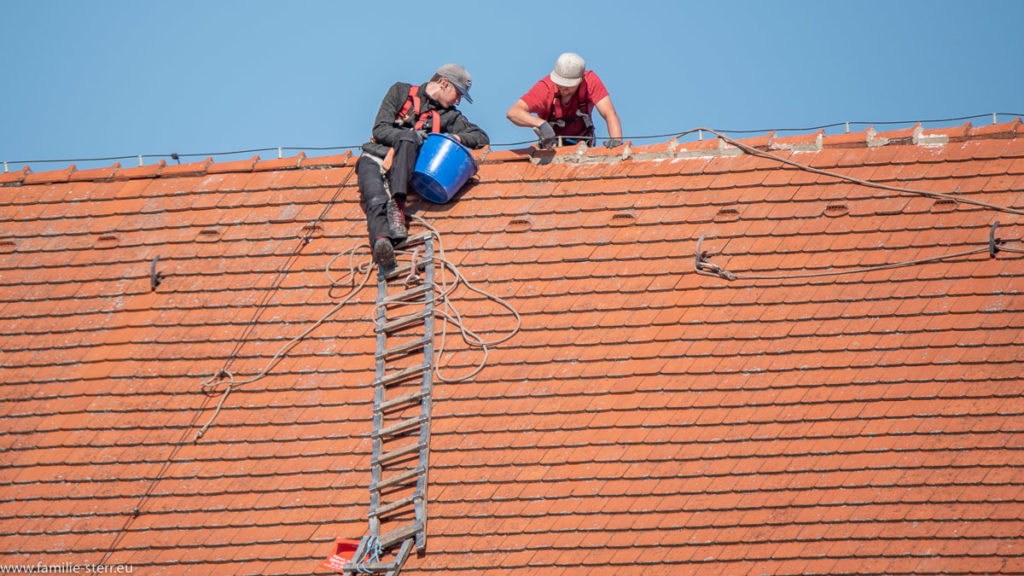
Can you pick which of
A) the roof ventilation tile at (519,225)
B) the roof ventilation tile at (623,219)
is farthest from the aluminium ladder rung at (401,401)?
the roof ventilation tile at (623,219)

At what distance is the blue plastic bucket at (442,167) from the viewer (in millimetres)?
11586

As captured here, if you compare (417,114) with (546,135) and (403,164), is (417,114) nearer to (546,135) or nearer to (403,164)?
(403,164)

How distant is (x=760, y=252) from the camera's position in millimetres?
11031

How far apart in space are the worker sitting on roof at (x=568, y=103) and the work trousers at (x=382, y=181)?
1.17 m

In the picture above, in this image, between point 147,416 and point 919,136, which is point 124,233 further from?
point 919,136

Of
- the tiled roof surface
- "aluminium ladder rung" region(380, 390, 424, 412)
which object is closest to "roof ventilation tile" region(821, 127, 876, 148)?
the tiled roof surface

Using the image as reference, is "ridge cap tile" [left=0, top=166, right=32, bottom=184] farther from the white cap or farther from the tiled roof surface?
the white cap

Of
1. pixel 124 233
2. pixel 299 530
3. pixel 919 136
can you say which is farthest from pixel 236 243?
pixel 919 136

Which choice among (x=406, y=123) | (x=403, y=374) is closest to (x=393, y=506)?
(x=403, y=374)

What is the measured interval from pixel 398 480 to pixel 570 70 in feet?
13.9

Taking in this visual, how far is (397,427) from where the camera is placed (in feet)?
34.0

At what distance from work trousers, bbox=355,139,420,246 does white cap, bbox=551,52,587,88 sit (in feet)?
5.32

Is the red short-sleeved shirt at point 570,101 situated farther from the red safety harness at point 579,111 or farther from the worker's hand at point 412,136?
the worker's hand at point 412,136

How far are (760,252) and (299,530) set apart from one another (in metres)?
4.07
